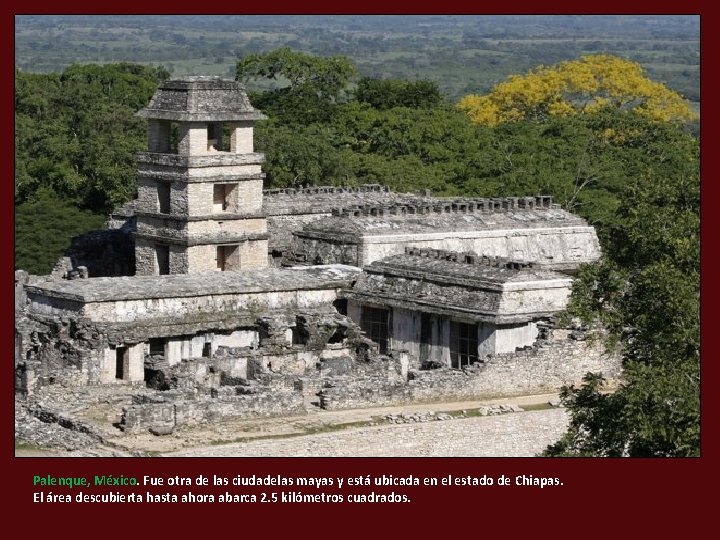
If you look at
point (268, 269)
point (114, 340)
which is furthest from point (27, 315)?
point (268, 269)

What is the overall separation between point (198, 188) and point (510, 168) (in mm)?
24595

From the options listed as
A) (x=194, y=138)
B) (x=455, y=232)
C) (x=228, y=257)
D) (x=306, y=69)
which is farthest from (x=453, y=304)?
(x=306, y=69)

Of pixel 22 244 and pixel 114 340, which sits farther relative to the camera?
pixel 22 244

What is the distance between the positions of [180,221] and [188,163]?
1530 millimetres

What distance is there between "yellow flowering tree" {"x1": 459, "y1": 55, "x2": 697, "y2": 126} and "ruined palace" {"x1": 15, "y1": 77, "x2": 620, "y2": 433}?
47308 mm

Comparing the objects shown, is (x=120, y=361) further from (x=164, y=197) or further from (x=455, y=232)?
(x=455, y=232)

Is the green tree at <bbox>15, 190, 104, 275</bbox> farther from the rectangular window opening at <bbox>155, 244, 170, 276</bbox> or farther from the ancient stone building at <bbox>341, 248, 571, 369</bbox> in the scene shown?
the ancient stone building at <bbox>341, 248, 571, 369</bbox>

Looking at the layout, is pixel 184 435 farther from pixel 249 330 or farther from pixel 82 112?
pixel 82 112

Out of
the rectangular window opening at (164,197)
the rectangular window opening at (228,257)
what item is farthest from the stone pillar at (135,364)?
the rectangular window opening at (164,197)

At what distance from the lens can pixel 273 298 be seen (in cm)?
5956

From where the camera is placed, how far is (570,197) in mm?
79062

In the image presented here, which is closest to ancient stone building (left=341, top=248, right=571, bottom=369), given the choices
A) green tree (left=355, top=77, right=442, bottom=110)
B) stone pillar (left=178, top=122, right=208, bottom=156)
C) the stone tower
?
the stone tower

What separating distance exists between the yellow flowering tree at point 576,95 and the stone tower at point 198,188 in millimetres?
51665

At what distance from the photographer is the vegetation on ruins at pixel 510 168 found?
44219mm
